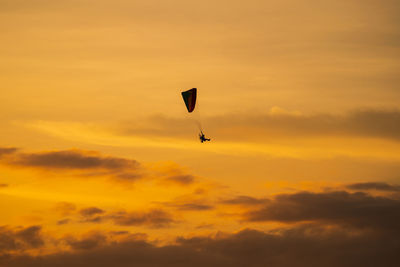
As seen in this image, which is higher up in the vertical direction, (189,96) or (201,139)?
(189,96)

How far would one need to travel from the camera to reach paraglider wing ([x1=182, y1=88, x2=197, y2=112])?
11275 cm

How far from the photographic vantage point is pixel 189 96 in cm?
11344

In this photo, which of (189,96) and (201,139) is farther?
(189,96)

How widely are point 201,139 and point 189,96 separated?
1844 cm

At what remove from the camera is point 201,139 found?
98375mm

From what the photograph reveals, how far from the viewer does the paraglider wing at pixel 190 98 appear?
112750 mm

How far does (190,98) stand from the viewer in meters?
113
